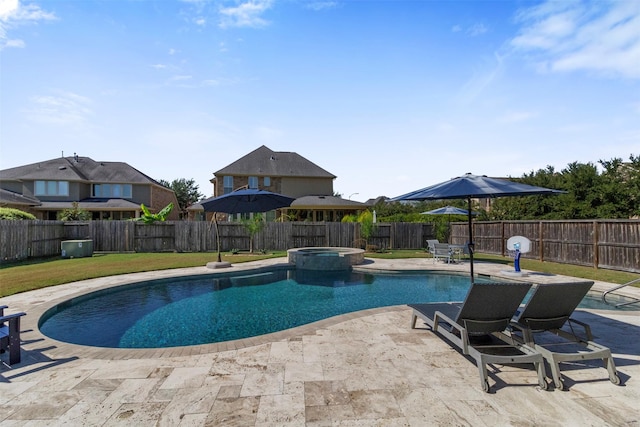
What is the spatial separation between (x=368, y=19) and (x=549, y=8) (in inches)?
214

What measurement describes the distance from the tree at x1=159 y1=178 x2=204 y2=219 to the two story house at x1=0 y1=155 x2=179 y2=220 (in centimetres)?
2743

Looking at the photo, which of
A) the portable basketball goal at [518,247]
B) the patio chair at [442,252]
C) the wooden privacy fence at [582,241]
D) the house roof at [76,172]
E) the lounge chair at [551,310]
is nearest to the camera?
the lounge chair at [551,310]

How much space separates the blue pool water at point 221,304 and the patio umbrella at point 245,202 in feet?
9.28

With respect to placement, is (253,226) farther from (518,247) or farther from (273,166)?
(518,247)

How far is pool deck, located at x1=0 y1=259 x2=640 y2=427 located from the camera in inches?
115

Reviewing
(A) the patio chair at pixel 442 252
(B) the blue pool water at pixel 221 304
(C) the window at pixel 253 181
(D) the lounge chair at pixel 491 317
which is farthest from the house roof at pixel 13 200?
(D) the lounge chair at pixel 491 317

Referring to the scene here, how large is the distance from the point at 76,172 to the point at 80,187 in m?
1.49

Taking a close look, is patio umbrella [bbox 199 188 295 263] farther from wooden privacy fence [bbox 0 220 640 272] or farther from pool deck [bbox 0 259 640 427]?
pool deck [bbox 0 259 640 427]

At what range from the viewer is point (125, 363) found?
4.18 metres

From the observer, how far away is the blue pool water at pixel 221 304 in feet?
20.3

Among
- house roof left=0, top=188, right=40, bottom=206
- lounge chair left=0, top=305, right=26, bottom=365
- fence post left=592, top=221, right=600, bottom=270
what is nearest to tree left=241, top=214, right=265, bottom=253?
lounge chair left=0, top=305, right=26, bottom=365

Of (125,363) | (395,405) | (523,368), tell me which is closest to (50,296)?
(125,363)

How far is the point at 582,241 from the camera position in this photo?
1288 centimetres

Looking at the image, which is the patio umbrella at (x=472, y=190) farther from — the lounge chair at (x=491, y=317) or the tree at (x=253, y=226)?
the tree at (x=253, y=226)
